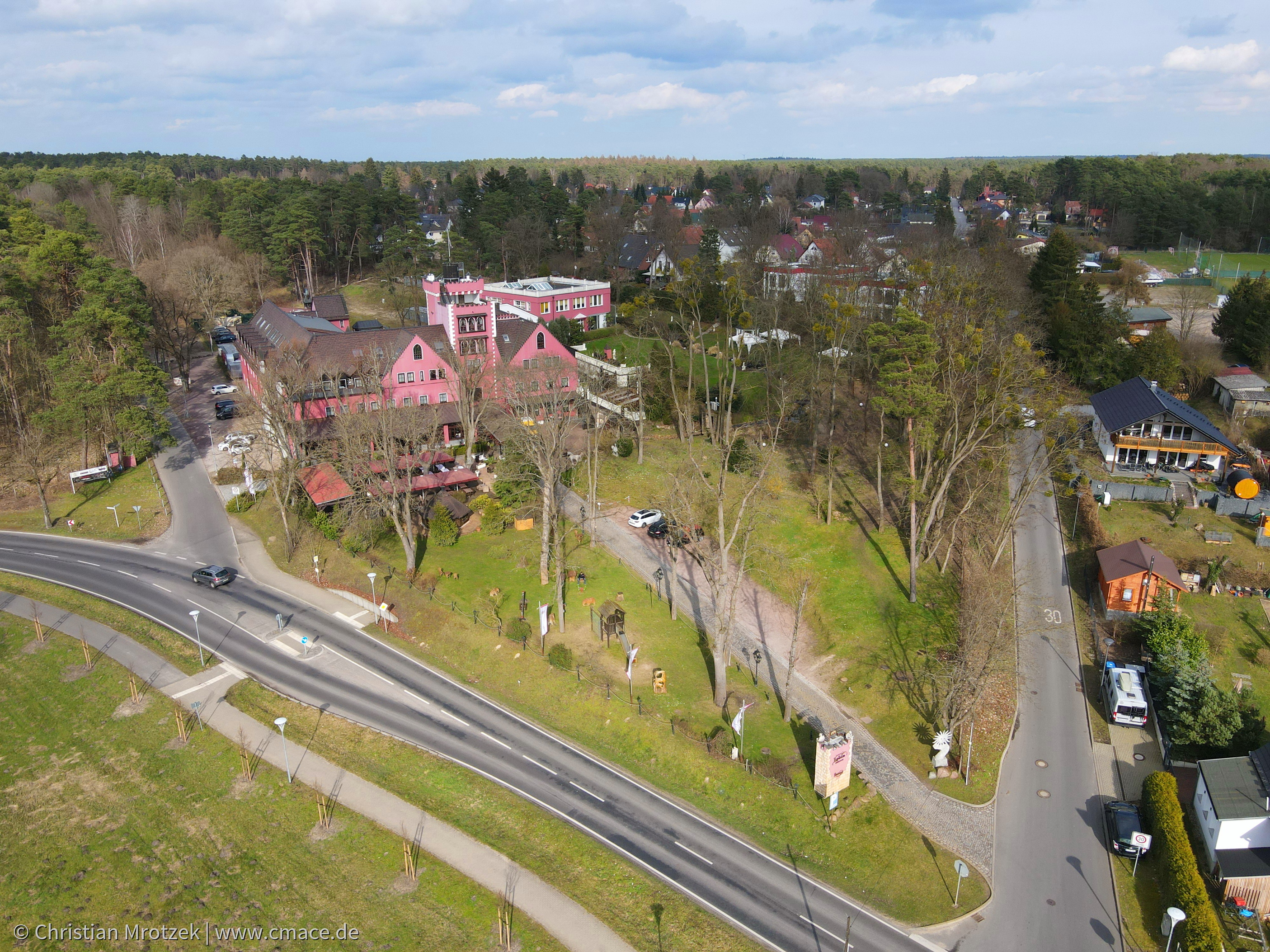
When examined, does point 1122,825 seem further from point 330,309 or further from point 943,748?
point 330,309

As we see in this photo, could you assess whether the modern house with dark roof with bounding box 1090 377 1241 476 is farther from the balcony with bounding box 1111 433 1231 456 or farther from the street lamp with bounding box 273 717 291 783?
the street lamp with bounding box 273 717 291 783

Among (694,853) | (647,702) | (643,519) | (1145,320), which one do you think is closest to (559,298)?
(643,519)

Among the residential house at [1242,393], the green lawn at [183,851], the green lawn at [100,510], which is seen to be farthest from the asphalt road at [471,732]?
the residential house at [1242,393]

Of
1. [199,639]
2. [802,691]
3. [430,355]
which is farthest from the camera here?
[430,355]

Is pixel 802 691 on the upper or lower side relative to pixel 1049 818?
upper

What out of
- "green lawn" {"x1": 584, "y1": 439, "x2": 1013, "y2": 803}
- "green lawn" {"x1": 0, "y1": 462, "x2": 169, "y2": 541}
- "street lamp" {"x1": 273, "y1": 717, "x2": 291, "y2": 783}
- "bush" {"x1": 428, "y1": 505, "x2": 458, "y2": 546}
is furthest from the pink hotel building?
"street lamp" {"x1": 273, "y1": 717, "x2": 291, "y2": 783}
